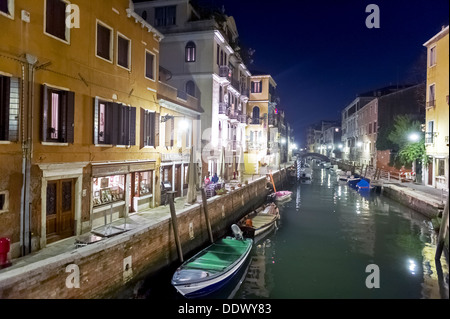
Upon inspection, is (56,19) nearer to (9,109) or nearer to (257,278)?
(9,109)

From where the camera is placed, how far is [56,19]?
10.7 metres

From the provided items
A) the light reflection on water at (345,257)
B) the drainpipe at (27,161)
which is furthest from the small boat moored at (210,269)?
the drainpipe at (27,161)

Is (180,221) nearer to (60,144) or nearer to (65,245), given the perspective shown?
(65,245)

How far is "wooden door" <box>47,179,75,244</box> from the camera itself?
35.4ft

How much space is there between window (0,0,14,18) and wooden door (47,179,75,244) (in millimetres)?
5417

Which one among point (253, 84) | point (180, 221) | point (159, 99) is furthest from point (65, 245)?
point (253, 84)

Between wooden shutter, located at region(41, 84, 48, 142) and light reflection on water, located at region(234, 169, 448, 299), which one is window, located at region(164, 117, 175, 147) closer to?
light reflection on water, located at region(234, 169, 448, 299)

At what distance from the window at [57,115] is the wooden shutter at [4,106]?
1063 mm

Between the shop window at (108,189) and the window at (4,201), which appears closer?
the window at (4,201)

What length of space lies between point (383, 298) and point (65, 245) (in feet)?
38.3

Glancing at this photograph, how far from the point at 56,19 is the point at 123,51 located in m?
3.98

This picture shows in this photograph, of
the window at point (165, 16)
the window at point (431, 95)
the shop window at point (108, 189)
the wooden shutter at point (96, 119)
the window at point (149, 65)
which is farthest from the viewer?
the window at point (431, 95)

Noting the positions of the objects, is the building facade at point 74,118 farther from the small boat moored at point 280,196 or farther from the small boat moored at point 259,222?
the small boat moored at point 280,196

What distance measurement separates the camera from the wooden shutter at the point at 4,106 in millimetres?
9055
